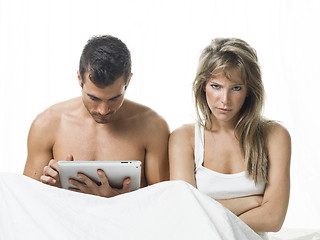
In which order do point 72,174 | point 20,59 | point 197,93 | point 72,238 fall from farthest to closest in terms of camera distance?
point 20,59 < point 197,93 < point 72,174 < point 72,238

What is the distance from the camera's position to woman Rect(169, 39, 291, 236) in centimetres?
205

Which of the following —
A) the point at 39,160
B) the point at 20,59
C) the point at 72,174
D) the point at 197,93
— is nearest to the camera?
the point at 72,174

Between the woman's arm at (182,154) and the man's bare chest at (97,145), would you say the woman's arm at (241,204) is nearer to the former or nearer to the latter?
the woman's arm at (182,154)

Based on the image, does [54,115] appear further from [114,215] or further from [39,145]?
[114,215]

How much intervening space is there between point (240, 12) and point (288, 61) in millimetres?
521

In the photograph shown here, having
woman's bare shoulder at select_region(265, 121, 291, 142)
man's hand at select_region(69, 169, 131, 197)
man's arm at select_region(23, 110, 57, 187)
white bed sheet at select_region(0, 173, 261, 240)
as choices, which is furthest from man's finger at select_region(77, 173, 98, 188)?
woman's bare shoulder at select_region(265, 121, 291, 142)

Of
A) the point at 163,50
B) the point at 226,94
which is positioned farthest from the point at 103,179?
the point at 163,50

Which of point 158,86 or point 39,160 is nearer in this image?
point 39,160

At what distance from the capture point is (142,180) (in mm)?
2395

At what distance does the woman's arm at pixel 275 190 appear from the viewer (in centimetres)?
200

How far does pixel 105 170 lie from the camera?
197cm

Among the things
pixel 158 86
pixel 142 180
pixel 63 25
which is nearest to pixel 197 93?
pixel 142 180

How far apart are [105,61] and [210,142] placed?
0.60m

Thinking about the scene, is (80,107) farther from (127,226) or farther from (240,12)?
(240,12)
